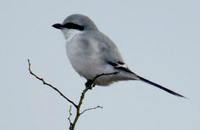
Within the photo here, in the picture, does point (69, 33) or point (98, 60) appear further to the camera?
point (69, 33)

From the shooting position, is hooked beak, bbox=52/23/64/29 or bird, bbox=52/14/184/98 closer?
bird, bbox=52/14/184/98

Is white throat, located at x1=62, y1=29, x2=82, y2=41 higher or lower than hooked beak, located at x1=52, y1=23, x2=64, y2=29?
lower

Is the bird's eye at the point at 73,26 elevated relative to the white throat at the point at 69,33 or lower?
elevated

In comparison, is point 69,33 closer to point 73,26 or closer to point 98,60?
point 73,26

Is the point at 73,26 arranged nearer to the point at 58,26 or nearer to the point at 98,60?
the point at 58,26


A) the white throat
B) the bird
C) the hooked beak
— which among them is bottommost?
the bird

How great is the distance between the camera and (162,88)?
427 cm

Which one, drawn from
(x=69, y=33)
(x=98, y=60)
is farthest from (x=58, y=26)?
(x=98, y=60)

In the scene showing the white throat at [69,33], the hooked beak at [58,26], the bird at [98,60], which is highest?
the hooked beak at [58,26]

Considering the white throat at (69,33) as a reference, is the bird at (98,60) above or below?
below

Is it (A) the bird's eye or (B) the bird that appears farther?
(A) the bird's eye

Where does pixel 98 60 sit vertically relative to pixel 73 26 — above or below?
below

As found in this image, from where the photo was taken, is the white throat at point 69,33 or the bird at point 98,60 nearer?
the bird at point 98,60

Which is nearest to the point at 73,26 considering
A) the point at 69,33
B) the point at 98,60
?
the point at 69,33
